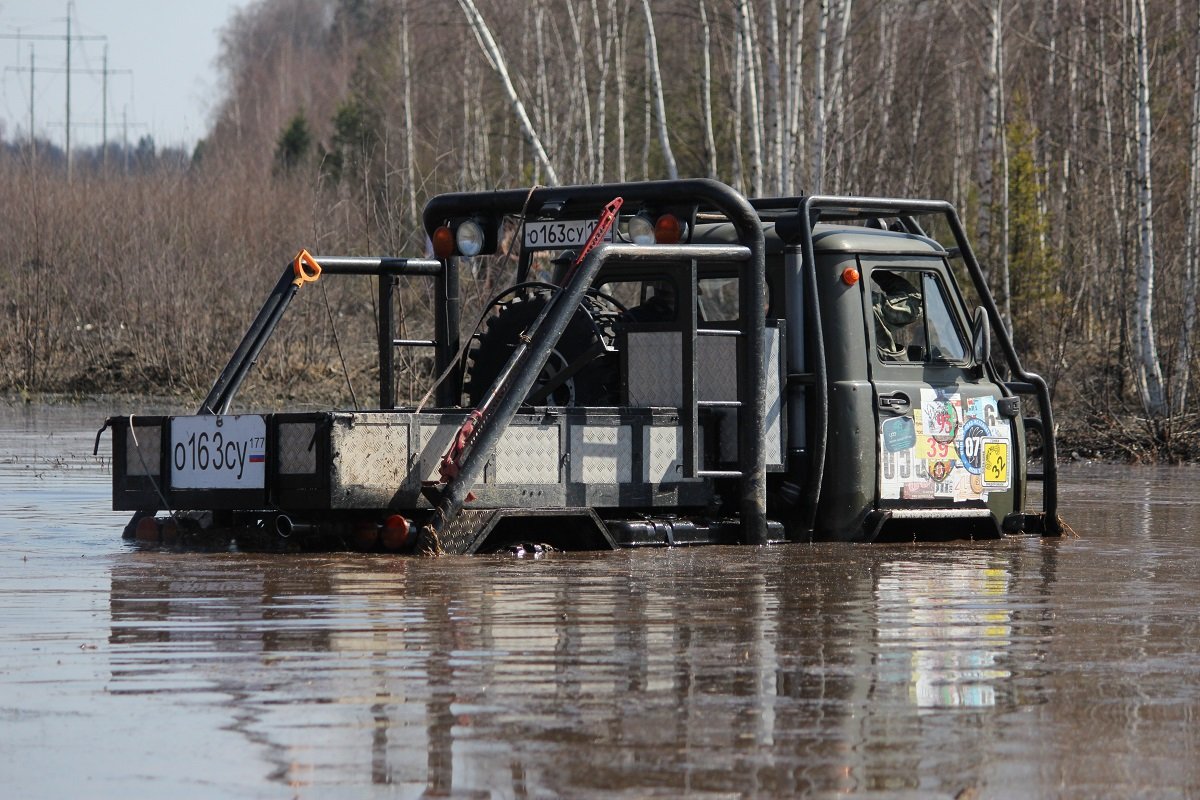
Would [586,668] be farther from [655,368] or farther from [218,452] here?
[655,368]

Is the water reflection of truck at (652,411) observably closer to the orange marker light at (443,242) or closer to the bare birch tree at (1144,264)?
the orange marker light at (443,242)

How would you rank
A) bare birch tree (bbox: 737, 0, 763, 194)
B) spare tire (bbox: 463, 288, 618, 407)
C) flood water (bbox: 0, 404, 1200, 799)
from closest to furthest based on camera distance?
flood water (bbox: 0, 404, 1200, 799), spare tire (bbox: 463, 288, 618, 407), bare birch tree (bbox: 737, 0, 763, 194)

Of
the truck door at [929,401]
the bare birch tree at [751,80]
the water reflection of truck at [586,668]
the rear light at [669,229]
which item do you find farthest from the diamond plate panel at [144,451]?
the bare birch tree at [751,80]

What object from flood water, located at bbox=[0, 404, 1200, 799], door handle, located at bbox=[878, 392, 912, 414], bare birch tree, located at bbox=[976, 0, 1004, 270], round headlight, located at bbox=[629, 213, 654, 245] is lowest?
flood water, located at bbox=[0, 404, 1200, 799]

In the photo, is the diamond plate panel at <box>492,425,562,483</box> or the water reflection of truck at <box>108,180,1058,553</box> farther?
the diamond plate panel at <box>492,425,562,483</box>

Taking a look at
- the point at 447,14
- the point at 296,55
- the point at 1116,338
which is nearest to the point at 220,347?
the point at 1116,338

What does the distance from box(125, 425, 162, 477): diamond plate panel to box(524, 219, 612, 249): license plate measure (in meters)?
2.41

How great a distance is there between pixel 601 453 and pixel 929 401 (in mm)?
2177

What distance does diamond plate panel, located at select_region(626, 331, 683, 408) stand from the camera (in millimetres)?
10852

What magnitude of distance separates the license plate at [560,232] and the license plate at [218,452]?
226cm

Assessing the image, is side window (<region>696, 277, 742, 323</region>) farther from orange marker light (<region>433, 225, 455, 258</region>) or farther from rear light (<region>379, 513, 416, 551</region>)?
rear light (<region>379, 513, 416, 551</region>)

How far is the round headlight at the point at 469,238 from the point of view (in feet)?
38.7

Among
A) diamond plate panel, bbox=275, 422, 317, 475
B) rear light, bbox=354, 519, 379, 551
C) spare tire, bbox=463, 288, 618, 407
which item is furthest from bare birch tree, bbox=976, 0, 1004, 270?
diamond plate panel, bbox=275, 422, 317, 475

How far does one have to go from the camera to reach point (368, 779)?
193 inches
